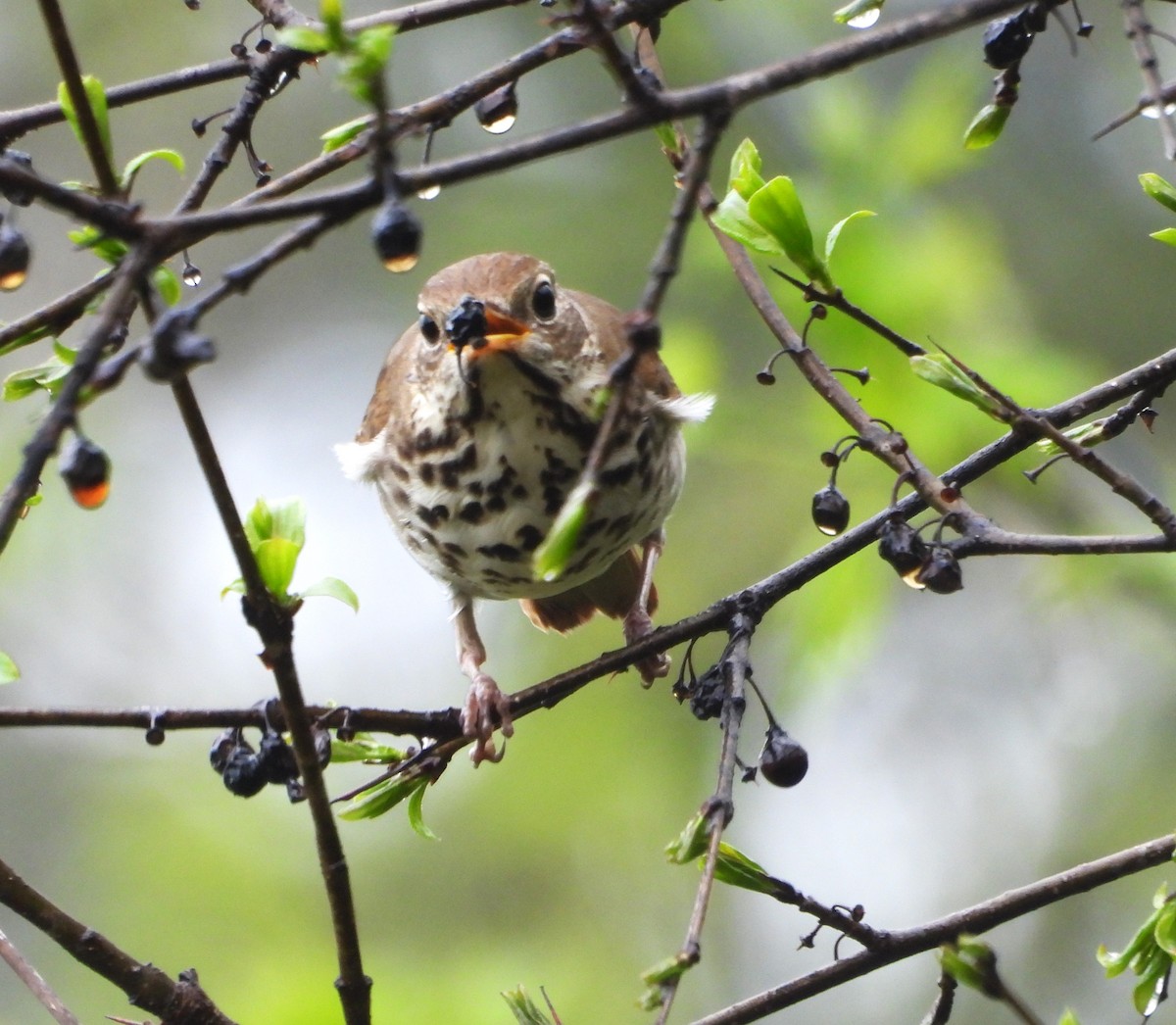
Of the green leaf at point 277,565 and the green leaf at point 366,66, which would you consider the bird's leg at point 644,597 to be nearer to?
the green leaf at point 277,565

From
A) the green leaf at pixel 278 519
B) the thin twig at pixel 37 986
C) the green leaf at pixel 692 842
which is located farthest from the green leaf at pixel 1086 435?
the thin twig at pixel 37 986

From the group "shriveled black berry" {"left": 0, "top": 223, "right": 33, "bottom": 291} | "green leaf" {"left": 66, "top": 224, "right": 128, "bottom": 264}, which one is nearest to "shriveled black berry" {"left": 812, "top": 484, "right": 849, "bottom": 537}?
"green leaf" {"left": 66, "top": 224, "right": 128, "bottom": 264}

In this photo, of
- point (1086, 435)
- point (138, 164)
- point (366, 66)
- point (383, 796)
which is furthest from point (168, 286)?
point (1086, 435)

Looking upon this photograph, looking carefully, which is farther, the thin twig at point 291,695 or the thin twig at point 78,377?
the thin twig at point 291,695

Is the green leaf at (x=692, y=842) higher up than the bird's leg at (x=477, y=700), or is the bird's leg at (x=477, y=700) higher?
the bird's leg at (x=477, y=700)

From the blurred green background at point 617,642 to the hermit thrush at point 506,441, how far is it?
3.29 feet

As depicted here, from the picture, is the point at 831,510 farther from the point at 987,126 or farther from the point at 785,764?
the point at 987,126

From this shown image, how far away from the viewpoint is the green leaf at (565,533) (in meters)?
1.28

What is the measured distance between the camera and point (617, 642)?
7.01 m

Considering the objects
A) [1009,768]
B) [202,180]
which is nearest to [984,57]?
[202,180]

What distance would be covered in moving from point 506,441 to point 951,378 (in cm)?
126

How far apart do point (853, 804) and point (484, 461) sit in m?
5.47

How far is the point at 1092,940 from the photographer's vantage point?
232 inches

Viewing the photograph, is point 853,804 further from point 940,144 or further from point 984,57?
point 984,57
